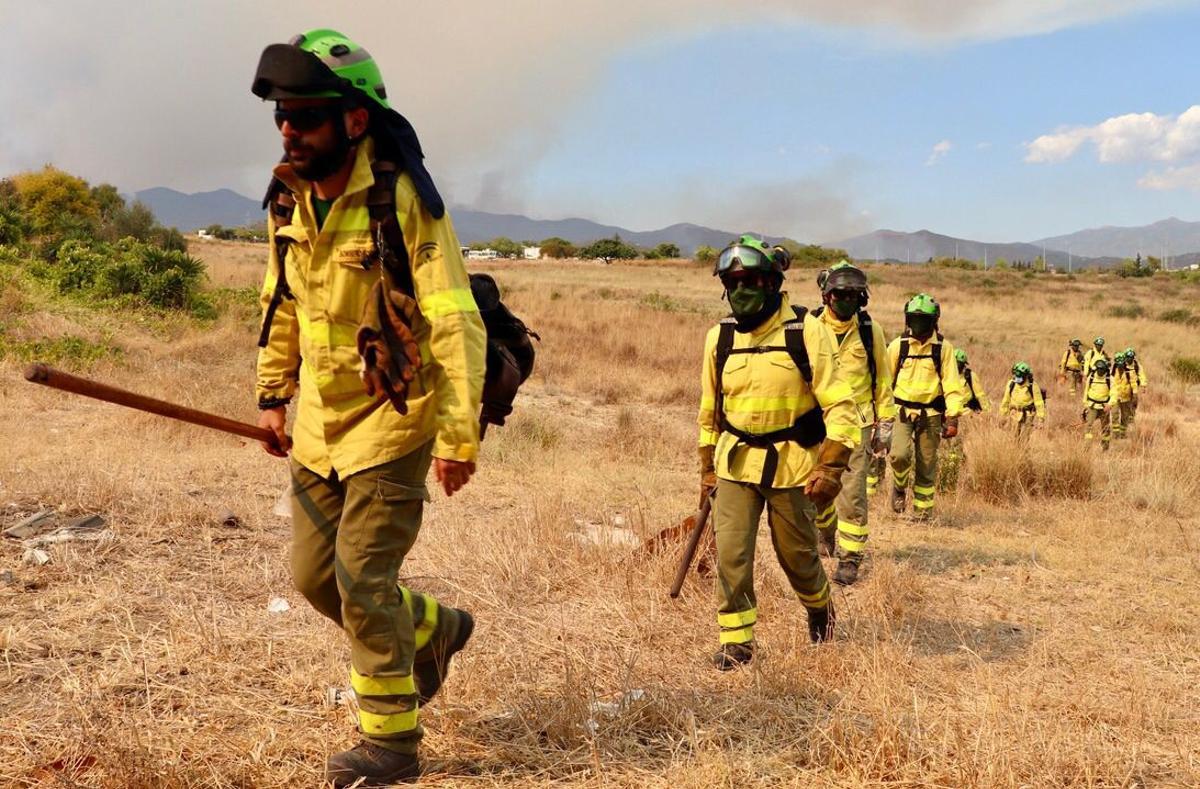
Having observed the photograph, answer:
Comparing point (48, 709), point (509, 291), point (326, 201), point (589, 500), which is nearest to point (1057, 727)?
point (326, 201)

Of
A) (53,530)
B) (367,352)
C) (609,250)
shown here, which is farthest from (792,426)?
(609,250)

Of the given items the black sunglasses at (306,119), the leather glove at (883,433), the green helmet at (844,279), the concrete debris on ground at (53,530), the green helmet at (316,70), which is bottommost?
the concrete debris on ground at (53,530)

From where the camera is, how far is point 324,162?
2.70 metres

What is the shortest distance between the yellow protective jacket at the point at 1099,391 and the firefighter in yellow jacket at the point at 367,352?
592 inches

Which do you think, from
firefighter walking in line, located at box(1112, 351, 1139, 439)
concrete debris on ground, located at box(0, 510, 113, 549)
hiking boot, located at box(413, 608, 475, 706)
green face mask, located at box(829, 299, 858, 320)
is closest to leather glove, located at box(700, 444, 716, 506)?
hiking boot, located at box(413, 608, 475, 706)

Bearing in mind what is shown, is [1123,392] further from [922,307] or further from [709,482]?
[709,482]

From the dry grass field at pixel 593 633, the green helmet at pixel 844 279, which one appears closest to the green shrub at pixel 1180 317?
the dry grass field at pixel 593 633

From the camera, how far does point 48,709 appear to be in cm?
323

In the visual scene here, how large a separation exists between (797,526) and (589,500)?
3.37 meters

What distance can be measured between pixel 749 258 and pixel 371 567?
2425 mm

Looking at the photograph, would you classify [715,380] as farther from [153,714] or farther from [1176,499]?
[1176,499]

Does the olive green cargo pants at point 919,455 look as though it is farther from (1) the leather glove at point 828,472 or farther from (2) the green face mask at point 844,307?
(1) the leather glove at point 828,472

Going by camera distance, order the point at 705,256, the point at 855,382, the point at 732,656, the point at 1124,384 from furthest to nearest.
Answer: the point at 705,256 → the point at 1124,384 → the point at 855,382 → the point at 732,656

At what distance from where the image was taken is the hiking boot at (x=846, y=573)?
6.42 meters
